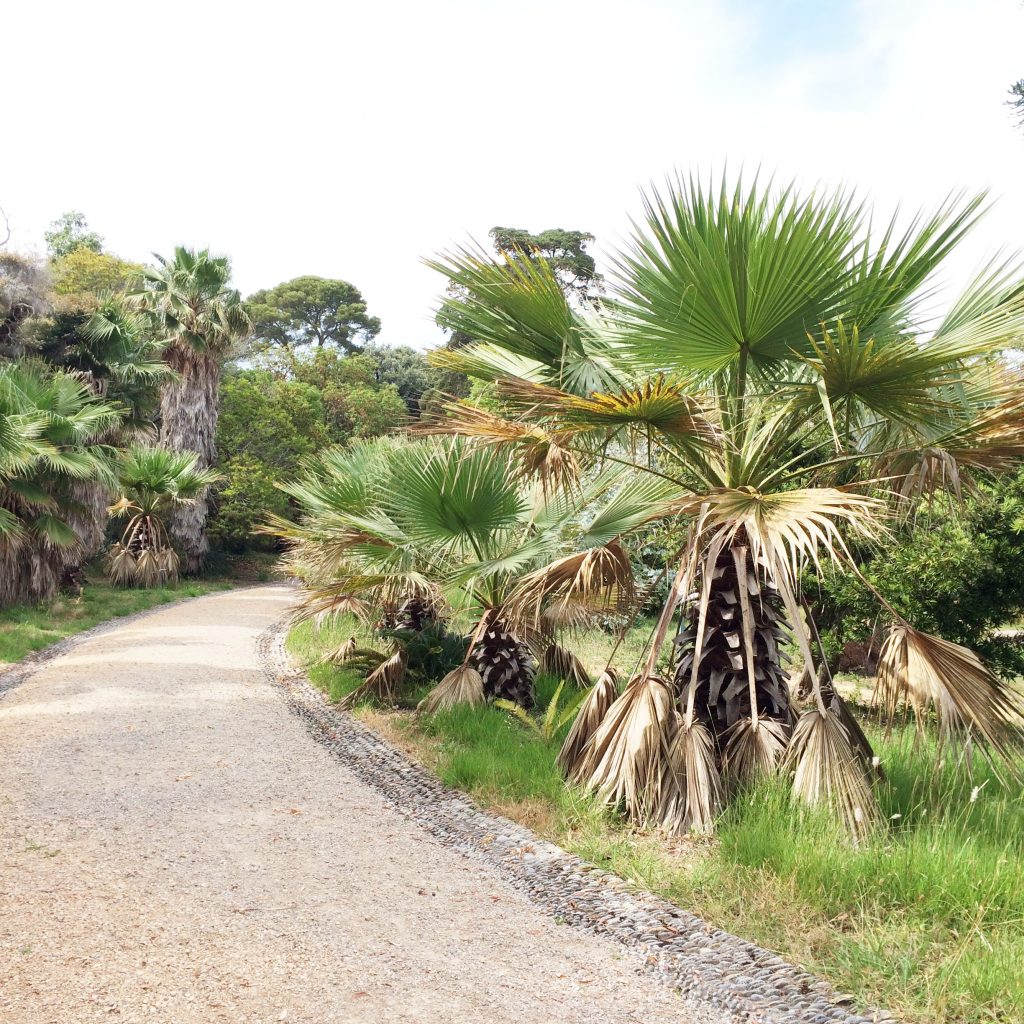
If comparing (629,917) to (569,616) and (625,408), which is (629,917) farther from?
(569,616)

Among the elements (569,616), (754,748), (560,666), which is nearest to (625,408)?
(754,748)

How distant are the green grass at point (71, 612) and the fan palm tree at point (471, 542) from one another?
17.5ft

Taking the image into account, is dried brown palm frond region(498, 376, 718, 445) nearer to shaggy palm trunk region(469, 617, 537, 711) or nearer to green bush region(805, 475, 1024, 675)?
shaggy palm trunk region(469, 617, 537, 711)

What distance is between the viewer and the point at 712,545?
14.5 feet

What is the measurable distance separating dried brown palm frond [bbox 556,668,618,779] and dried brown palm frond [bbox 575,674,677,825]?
0.33m

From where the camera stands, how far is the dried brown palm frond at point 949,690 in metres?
3.73

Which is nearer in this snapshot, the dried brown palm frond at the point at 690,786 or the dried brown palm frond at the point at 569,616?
the dried brown palm frond at the point at 690,786

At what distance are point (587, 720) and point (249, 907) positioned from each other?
7.02 ft

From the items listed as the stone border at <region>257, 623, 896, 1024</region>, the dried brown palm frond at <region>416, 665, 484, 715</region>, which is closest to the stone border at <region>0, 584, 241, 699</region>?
the dried brown palm frond at <region>416, 665, 484, 715</region>

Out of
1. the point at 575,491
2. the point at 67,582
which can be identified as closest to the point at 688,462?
the point at 575,491

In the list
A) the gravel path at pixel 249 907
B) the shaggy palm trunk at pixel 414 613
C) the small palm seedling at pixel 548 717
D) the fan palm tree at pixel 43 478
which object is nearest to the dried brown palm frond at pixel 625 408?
the small palm seedling at pixel 548 717

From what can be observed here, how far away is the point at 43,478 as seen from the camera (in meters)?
13.7

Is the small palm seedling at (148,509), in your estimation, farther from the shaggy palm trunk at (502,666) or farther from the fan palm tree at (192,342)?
the shaggy palm trunk at (502,666)

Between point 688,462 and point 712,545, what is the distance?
708 millimetres
